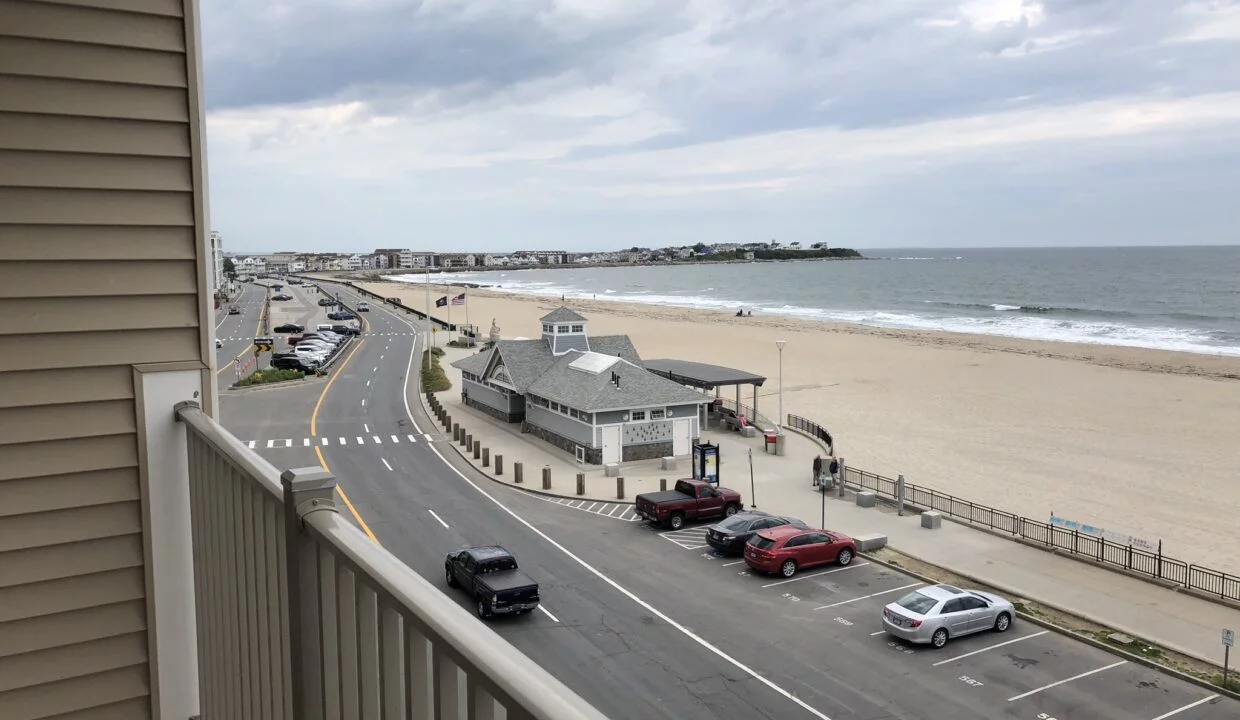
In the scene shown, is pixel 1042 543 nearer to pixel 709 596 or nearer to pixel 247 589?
pixel 709 596

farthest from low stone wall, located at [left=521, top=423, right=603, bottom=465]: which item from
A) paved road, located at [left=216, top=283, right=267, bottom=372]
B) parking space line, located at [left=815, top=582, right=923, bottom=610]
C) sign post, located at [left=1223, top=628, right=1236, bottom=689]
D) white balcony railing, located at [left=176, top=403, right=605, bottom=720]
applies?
white balcony railing, located at [left=176, top=403, right=605, bottom=720]

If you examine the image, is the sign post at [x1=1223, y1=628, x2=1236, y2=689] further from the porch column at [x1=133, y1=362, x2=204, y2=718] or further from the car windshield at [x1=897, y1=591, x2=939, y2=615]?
the porch column at [x1=133, y1=362, x2=204, y2=718]

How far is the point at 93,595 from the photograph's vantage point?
4.48 meters

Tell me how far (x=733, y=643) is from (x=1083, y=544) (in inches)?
419

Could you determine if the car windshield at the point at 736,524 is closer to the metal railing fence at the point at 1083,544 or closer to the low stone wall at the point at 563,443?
the metal railing fence at the point at 1083,544

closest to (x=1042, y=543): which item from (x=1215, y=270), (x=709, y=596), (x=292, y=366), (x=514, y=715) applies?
(x=709, y=596)

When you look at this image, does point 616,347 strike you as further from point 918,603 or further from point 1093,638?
point 1093,638

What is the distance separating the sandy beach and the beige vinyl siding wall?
24.0 metres

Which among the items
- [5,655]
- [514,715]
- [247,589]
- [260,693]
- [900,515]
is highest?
[514,715]

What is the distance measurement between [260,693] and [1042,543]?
21744 millimetres

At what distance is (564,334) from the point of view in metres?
37.0

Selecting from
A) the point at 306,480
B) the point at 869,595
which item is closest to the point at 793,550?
the point at 869,595

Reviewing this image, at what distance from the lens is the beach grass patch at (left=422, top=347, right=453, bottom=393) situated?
1774 inches

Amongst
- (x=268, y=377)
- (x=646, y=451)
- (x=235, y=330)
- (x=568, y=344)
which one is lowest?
(x=646, y=451)
